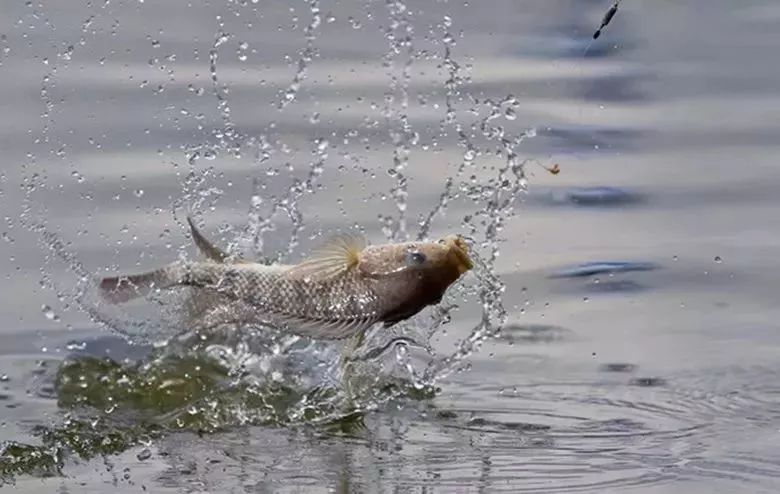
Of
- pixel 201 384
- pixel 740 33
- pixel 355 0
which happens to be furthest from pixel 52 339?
pixel 740 33

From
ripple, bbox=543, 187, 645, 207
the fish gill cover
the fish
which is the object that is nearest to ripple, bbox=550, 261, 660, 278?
the fish gill cover

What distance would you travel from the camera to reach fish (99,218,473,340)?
6.10m

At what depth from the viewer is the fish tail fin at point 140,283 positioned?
6.55 meters

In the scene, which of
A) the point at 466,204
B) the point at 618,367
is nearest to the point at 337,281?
the point at 618,367

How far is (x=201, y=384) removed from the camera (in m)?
7.01

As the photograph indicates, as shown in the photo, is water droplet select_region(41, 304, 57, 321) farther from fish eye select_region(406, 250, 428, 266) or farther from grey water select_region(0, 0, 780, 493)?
fish eye select_region(406, 250, 428, 266)

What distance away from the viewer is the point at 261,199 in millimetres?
8523

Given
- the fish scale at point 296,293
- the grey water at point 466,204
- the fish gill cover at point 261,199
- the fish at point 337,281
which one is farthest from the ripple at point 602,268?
the fish scale at point 296,293

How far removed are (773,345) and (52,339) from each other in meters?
2.80

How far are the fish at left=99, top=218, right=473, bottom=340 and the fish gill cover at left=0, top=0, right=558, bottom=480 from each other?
0.64 ft

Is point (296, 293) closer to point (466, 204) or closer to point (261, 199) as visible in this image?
point (261, 199)

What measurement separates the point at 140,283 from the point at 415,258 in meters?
1.08

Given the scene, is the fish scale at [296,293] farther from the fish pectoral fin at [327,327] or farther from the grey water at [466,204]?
the grey water at [466,204]

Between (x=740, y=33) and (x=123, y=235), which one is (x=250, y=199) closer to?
(x=123, y=235)
